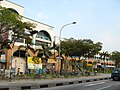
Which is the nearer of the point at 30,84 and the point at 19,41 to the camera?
the point at 30,84

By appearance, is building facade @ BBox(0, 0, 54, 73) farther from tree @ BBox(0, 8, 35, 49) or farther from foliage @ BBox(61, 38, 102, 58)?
tree @ BBox(0, 8, 35, 49)

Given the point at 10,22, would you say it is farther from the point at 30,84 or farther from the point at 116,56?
the point at 116,56

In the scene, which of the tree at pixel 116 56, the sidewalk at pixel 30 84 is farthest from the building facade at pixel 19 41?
the tree at pixel 116 56

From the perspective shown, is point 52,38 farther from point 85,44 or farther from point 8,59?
point 8,59

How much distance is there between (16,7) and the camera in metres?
61.1

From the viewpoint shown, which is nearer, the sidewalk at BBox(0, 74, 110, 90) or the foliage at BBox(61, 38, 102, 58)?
the sidewalk at BBox(0, 74, 110, 90)

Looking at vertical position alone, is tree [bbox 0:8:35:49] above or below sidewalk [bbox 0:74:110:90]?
above

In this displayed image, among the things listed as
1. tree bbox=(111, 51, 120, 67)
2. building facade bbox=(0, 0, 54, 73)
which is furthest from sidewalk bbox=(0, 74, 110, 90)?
tree bbox=(111, 51, 120, 67)

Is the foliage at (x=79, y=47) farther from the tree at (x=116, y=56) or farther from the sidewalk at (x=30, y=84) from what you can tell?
the tree at (x=116, y=56)

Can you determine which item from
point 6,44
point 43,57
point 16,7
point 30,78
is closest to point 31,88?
point 30,78

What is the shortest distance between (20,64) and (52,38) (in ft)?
58.5

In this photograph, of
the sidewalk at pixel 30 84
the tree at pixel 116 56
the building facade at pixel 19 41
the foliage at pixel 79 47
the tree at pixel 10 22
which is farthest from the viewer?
the tree at pixel 116 56

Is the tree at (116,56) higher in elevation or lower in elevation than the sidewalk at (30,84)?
higher

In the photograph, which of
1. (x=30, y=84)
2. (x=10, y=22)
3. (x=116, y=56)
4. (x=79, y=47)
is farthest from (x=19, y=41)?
(x=116, y=56)
